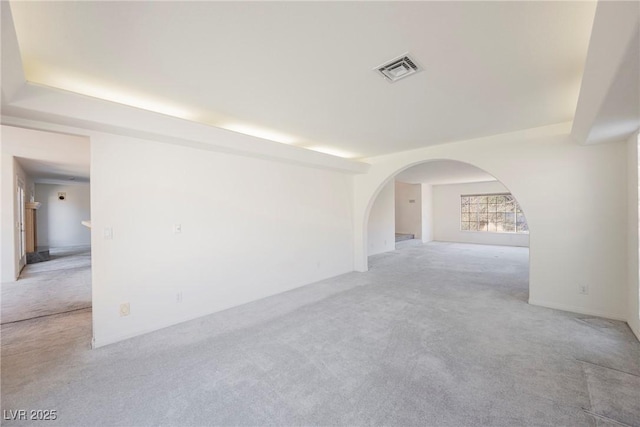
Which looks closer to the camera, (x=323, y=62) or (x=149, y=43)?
(x=149, y=43)

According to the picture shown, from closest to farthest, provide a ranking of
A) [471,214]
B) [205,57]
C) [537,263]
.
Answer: [205,57]
[537,263]
[471,214]

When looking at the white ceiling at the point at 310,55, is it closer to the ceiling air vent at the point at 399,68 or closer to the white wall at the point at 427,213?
the ceiling air vent at the point at 399,68

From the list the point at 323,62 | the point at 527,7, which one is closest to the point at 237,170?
the point at 323,62

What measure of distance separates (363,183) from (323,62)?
12.4ft

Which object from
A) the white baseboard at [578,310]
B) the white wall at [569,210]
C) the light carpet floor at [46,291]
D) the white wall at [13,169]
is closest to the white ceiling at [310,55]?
the white wall at [569,210]

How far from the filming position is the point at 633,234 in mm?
2840

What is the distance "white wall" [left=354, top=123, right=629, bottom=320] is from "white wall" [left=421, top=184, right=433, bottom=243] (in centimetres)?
711

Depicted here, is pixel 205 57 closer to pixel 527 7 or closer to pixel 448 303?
pixel 527 7

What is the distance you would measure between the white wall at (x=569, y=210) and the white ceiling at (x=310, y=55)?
0.65 meters

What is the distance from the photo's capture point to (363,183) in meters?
5.63

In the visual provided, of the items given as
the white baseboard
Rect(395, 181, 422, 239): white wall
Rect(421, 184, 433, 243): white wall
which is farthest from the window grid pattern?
the white baseboard

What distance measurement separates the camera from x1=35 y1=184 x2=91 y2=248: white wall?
30.4 feet

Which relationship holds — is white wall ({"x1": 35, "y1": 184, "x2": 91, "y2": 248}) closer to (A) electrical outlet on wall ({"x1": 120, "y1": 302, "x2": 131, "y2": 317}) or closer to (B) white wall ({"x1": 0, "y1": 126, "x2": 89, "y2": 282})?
(B) white wall ({"x1": 0, "y1": 126, "x2": 89, "y2": 282})

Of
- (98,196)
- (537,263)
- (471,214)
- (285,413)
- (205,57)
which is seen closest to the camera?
(285,413)
